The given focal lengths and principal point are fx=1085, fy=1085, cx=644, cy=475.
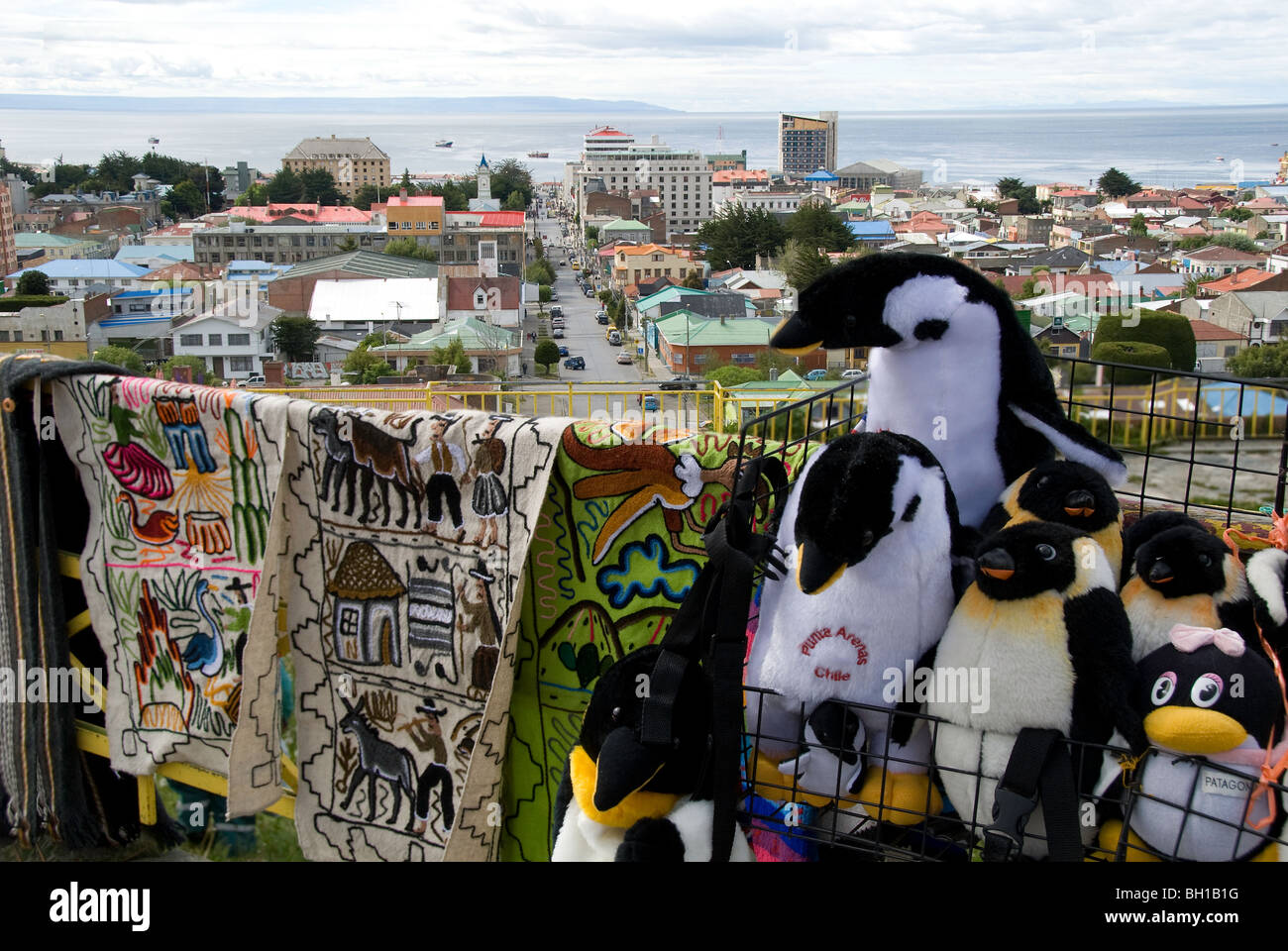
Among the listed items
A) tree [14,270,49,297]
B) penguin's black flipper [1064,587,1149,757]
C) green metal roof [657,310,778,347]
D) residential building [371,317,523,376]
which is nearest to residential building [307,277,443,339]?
residential building [371,317,523,376]

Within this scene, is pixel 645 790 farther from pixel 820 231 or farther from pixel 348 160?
pixel 348 160

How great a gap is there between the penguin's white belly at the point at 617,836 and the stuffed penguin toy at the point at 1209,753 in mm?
413

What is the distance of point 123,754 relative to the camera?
208cm

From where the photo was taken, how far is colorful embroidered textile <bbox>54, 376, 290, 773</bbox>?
183cm

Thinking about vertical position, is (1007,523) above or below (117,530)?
above

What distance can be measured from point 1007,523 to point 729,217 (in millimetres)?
34257

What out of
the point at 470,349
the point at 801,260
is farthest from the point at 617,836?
the point at 801,260

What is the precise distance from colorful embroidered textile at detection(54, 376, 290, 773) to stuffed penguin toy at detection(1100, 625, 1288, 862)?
1326 mm

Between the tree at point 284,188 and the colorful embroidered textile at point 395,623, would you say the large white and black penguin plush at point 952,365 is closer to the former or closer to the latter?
the colorful embroidered textile at point 395,623

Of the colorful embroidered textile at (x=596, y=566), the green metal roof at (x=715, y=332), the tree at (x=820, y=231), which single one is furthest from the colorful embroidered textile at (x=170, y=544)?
the tree at (x=820, y=231)

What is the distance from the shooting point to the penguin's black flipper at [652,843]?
3.71 ft

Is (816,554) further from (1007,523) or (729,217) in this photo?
(729,217)

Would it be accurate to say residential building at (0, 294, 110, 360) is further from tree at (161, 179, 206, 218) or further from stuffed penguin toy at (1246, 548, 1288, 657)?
tree at (161, 179, 206, 218)
